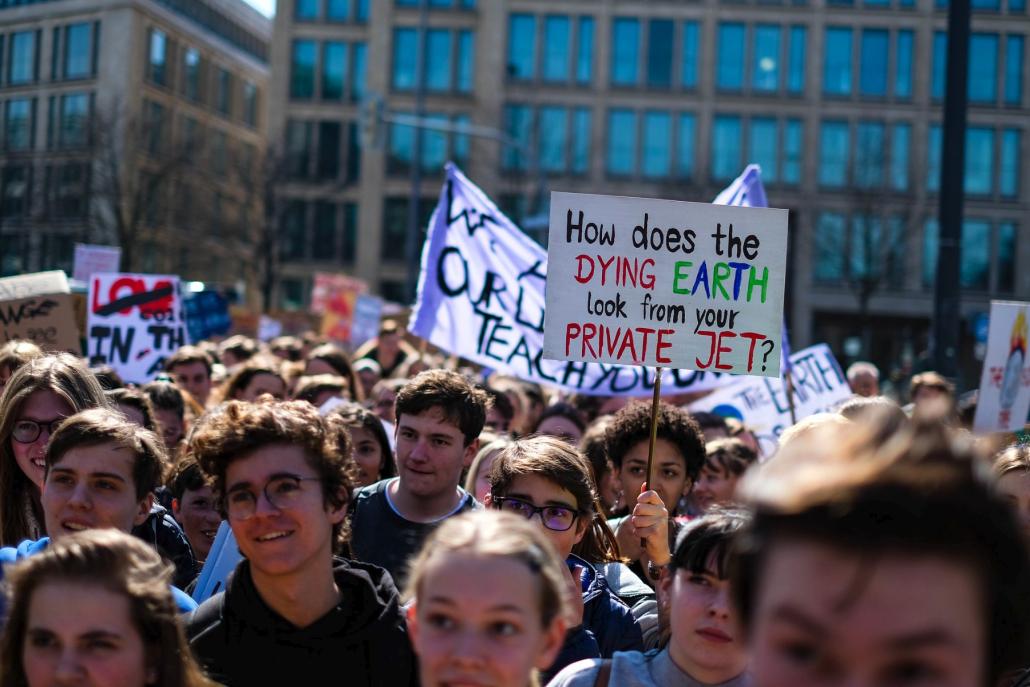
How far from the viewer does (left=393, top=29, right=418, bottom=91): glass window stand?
52.1 meters

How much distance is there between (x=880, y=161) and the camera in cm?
4841

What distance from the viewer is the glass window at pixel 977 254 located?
49.2 m

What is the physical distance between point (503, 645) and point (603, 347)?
3159 millimetres

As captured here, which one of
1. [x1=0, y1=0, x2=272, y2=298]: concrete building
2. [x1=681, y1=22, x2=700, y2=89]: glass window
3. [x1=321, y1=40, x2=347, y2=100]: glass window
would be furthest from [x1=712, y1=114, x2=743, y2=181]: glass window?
[x1=0, y1=0, x2=272, y2=298]: concrete building

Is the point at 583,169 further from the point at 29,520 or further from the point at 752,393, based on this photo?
the point at 29,520

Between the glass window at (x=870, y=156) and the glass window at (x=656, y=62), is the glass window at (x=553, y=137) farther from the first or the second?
the glass window at (x=870, y=156)

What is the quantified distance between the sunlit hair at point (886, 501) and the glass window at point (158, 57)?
50.5 m

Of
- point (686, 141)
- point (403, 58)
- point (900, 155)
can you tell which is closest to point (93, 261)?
point (686, 141)

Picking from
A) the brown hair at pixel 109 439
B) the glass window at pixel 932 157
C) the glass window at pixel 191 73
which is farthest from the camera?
the glass window at pixel 191 73

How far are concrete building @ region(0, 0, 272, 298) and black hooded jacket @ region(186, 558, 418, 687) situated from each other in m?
23.2

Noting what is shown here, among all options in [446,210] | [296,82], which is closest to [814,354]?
[446,210]

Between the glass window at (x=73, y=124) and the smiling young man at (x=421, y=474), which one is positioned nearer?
the smiling young man at (x=421, y=474)

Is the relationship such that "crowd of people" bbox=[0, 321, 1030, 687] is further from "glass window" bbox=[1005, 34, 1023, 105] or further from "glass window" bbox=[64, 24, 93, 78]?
"glass window" bbox=[1005, 34, 1023, 105]

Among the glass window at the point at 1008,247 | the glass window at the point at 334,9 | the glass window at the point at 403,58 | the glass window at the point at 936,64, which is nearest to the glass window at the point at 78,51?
the glass window at the point at 403,58
